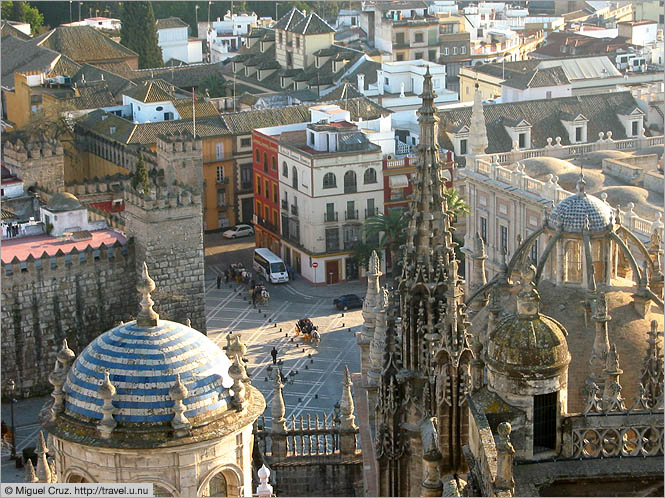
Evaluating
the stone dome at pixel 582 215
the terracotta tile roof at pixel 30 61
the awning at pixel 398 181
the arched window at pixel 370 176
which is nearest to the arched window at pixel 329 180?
the arched window at pixel 370 176

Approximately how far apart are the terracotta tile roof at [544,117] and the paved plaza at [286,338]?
1543 centimetres

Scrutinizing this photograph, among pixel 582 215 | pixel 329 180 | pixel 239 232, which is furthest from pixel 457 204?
pixel 582 215

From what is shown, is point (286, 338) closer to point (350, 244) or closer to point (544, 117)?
point (350, 244)

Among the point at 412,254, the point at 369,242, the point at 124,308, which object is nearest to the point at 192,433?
the point at 412,254

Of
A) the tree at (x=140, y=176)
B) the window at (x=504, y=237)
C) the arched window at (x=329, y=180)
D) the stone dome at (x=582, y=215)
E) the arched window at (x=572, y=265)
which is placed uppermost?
the stone dome at (x=582, y=215)

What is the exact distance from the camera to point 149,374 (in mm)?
27672

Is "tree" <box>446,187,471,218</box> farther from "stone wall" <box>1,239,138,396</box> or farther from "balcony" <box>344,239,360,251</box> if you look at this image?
"stone wall" <box>1,239,138,396</box>

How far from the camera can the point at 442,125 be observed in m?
124

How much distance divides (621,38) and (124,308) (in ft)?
271

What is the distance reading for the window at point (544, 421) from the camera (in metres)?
30.7

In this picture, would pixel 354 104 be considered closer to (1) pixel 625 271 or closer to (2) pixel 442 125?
(2) pixel 442 125

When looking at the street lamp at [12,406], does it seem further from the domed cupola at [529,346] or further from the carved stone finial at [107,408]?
the carved stone finial at [107,408]

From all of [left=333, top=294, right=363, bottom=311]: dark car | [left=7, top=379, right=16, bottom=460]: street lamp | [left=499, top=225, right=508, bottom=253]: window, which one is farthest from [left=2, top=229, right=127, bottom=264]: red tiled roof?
[left=499, top=225, right=508, bottom=253]: window

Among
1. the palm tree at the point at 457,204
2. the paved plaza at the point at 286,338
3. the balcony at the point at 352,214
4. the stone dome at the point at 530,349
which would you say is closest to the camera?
the stone dome at the point at 530,349
